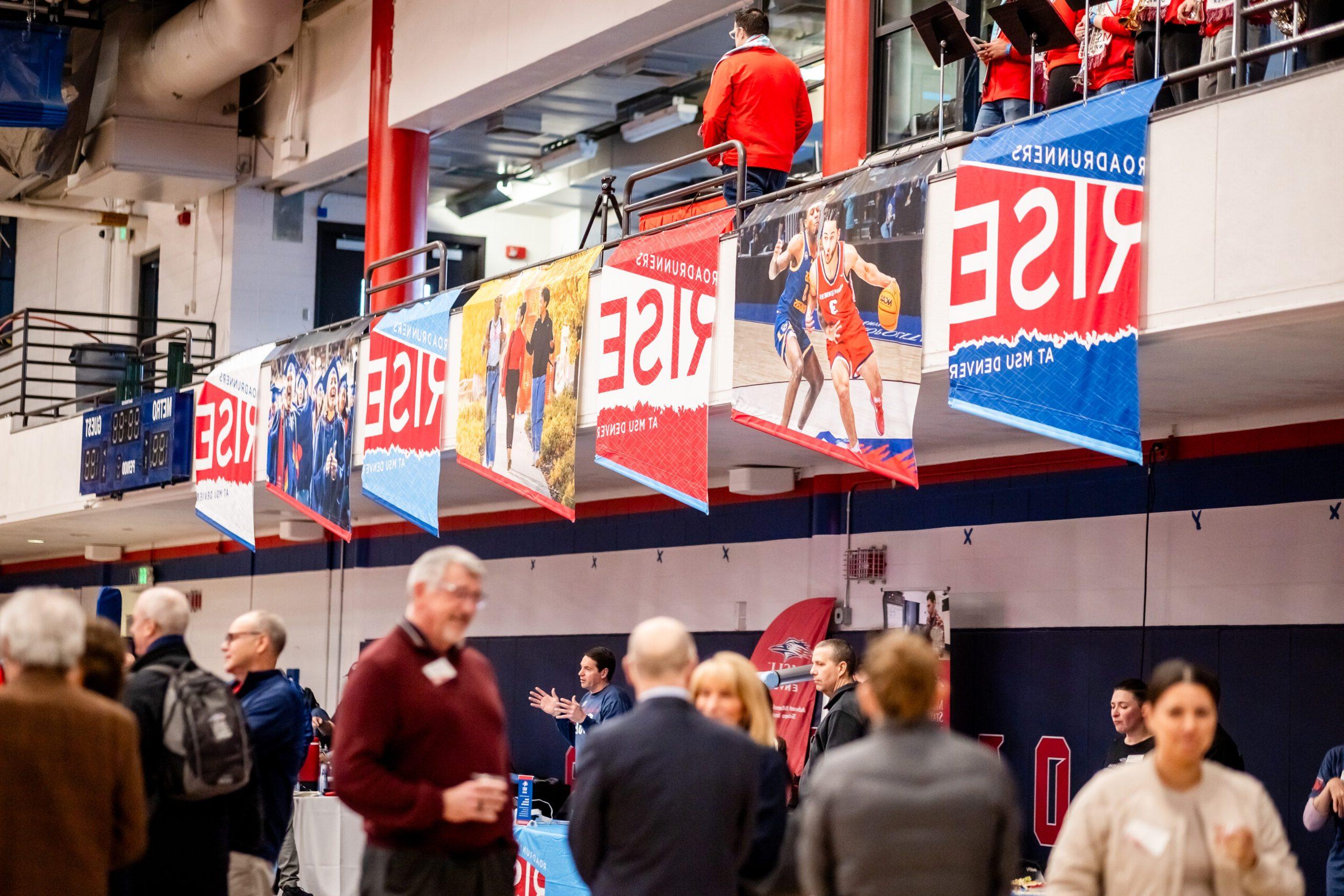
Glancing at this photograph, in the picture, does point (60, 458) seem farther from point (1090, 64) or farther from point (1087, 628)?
point (1090, 64)

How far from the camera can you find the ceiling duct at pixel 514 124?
55.2 ft

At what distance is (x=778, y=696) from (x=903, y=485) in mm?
1635

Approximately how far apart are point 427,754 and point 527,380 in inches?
226

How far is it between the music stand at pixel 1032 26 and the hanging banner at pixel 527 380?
310 cm

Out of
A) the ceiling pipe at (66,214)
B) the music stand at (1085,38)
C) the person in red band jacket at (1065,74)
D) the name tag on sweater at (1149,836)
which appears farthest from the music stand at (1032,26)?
the ceiling pipe at (66,214)

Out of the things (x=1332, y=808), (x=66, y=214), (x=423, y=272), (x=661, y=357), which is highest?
(x=66, y=214)

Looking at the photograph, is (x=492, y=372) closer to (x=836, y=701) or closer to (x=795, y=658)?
(x=795, y=658)

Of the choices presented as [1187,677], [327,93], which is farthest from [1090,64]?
[327,93]

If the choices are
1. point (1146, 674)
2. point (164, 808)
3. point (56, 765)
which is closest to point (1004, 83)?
point (1146, 674)

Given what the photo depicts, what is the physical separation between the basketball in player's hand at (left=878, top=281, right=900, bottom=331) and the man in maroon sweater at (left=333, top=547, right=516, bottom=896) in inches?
139

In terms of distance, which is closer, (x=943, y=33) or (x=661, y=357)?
(x=943, y=33)

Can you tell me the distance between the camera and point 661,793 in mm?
4258

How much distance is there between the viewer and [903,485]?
1129cm

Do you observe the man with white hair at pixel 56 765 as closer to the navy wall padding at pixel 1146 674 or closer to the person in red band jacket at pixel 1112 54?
the person in red band jacket at pixel 1112 54
